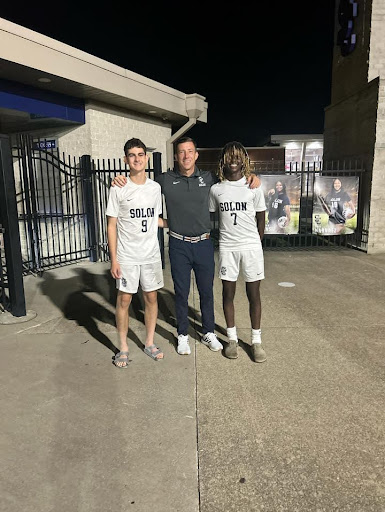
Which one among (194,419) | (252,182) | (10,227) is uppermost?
(252,182)

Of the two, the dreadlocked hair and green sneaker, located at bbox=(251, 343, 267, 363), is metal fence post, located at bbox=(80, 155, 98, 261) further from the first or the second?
green sneaker, located at bbox=(251, 343, 267, 363)

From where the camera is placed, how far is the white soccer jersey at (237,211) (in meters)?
3.74

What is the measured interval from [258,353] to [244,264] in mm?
890

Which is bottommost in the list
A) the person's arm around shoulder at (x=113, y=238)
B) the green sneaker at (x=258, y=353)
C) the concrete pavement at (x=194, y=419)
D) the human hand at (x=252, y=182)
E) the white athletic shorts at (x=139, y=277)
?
the concrete pavement at (x=194, y=419)

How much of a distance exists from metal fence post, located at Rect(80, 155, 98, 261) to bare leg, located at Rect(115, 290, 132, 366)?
17.8 ft

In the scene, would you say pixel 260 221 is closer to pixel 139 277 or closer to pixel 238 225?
pixel 238 225

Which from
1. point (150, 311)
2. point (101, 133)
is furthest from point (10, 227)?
point (101, 133)

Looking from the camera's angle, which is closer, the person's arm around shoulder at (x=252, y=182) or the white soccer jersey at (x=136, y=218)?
the white soccer jersey at (x=136, y=218)

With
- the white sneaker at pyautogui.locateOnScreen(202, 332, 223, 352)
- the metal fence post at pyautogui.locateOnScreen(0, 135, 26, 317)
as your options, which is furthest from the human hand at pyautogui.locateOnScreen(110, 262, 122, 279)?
the metal fence post at pyautogui.locateOnScreen(0, 135, 26, 317)

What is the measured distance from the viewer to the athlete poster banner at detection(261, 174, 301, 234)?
9742 millimetres

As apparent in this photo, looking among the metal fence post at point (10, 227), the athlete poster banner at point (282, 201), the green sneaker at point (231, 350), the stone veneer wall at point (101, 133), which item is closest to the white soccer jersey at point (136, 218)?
the green sneaker at point (231, 350)

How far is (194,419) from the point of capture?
288 centimetres

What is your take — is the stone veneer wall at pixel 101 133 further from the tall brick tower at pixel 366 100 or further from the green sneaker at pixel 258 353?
the green sneaker at pixel 258 353

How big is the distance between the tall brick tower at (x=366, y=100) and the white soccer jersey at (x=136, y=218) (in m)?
7.61
